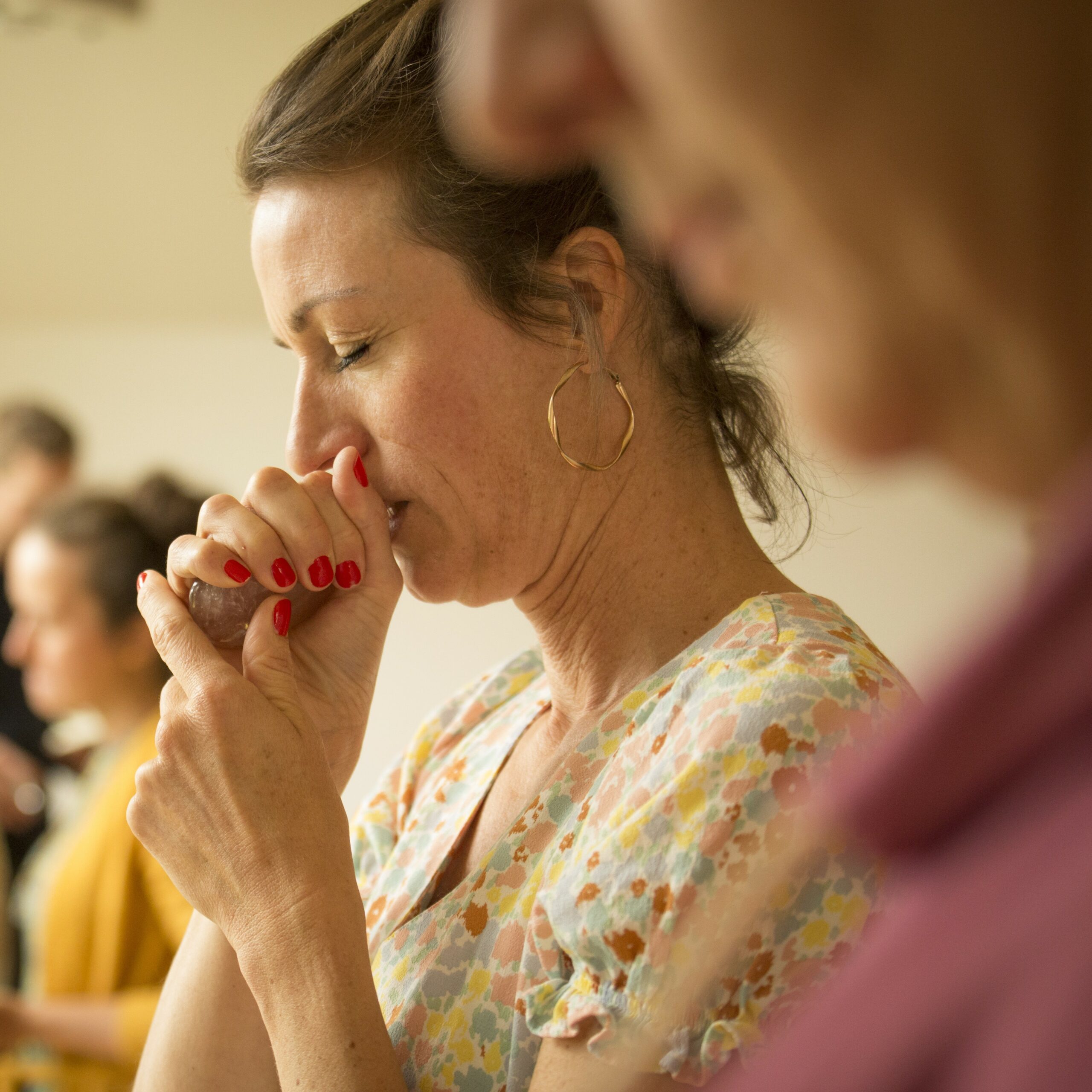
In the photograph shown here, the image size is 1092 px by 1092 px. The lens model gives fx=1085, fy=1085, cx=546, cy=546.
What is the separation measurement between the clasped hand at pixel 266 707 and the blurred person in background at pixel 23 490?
197cm

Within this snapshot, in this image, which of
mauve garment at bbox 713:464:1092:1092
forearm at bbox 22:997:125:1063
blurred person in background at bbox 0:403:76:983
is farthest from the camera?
blurred person in background at bbox 0:403:76:983

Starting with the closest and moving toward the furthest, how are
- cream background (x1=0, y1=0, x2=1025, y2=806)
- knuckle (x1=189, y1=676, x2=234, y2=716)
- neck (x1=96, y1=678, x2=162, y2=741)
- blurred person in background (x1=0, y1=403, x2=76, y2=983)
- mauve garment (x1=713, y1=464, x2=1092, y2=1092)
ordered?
mauve garment (x1=713, y1=464, x2=1092, y2=1092)
knuckle (x1=189, y1=676, x2=234, y2=716)
neck (x1=96, y1=678, x2=162, y2=741)
cream background (x1=0, y1=0, x2=1025, y2=806)
blurred person in background (x1=0, y1=403, x2=76, y2=983)

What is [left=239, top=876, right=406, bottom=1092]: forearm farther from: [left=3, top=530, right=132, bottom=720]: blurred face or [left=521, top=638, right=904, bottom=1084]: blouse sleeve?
[left=3, top=530, right=132, bottom=720]: blurred face

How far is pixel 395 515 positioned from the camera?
107 cm

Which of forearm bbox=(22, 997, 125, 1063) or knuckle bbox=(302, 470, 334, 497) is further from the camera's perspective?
forearm bbox=(22, 997, 125, 1063)

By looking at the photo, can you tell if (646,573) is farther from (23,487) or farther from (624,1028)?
(23,487)

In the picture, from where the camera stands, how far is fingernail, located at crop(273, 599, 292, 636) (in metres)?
1.07

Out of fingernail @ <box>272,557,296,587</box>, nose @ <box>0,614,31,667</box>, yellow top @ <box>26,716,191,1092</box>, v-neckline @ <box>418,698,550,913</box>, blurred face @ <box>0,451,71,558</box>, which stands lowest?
yellow top @ <box>26,716,191,1092</box>

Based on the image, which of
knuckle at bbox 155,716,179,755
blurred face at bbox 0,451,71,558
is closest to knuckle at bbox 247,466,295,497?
knuckle at bbox 155,716,179,755

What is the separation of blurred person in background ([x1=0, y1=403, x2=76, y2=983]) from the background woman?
203 centimetres

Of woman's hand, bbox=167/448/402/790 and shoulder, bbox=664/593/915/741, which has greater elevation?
woman's hand, bbox=167/448/402/790

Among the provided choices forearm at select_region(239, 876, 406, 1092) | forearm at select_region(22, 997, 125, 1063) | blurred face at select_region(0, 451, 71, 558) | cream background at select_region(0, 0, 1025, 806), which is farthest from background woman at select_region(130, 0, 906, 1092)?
blurred face at select_region(0, 451, 71, 558)

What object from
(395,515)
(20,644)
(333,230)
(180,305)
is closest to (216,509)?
(395,515)

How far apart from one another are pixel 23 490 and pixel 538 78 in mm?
3640
